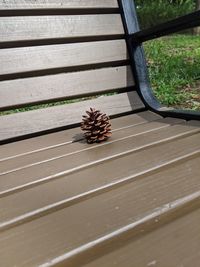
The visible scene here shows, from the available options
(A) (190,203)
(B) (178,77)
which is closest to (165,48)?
(B) (178,77)

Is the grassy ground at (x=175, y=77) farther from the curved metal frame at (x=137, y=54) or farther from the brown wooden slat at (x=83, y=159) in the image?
the brown wooden slat at (x=83, y=159)

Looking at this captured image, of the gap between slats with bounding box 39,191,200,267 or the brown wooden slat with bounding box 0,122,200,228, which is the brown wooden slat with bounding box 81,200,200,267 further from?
the brown wooden slat with bounding box 0,122,200,228

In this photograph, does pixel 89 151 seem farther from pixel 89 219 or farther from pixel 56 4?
pixel 56 4

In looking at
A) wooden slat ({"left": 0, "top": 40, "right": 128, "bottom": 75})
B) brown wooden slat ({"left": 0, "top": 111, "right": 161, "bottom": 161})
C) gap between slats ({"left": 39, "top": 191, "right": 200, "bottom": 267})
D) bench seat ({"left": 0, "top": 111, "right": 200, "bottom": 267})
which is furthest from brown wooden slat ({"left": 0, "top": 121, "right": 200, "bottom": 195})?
wooden slat ({"left": 0, "top": 40, "right": 128, "bottom": 75})

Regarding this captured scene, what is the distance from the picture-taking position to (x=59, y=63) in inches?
70.1

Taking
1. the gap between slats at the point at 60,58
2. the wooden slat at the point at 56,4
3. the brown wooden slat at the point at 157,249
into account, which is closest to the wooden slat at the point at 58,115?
the gap between slats at the point at 60,58

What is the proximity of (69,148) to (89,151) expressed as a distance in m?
0.10

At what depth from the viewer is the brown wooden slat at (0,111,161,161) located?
4.81ft

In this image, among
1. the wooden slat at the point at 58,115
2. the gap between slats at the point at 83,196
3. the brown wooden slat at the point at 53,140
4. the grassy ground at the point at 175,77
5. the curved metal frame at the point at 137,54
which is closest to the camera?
the gap between slats at the point at 83,196

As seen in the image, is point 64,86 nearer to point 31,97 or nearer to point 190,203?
point 31,97

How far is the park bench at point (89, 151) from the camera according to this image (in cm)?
80

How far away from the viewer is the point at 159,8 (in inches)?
500

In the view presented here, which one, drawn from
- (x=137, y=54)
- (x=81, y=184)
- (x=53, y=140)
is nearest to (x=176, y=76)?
(x=137, y=54)

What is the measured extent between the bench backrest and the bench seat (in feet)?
0.90
